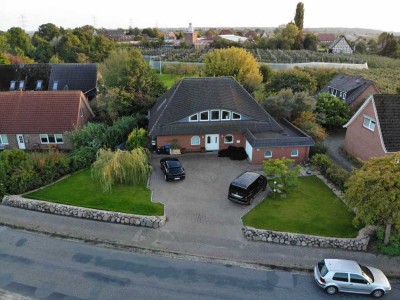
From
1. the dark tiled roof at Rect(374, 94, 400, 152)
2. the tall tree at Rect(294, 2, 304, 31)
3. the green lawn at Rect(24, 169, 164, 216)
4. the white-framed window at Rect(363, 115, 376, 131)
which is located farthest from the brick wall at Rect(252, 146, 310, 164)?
the tall tree at Rect(294, 2, 304, 31)

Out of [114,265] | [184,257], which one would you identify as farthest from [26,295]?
[184,257]

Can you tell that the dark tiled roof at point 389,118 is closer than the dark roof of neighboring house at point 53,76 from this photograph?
Yes

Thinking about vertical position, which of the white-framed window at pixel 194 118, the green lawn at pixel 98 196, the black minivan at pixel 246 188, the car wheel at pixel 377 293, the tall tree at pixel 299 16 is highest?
the tall tree at pixel 299 16

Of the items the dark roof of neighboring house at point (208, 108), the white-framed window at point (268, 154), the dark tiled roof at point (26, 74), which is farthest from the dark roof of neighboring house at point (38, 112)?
the white-framed window at point (268, 154)

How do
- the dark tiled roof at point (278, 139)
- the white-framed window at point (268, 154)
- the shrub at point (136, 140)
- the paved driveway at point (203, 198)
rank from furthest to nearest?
1. the shrub at point (136, 140)
2. the white-framed window at point (268, 154)
3. the dark tiled roof at point (278, 139)
4. the paved driveway at point (203, 198)

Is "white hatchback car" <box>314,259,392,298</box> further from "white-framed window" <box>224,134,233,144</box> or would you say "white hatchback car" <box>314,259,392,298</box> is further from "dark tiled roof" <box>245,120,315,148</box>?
"white-framed window" <box>224,134,233,144</box>

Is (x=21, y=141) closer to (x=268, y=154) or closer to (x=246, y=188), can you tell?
(x=246, y=188)

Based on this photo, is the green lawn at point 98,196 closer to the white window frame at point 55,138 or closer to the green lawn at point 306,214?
the green lawn at point 306,214

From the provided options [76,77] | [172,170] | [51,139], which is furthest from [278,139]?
[76,77]
